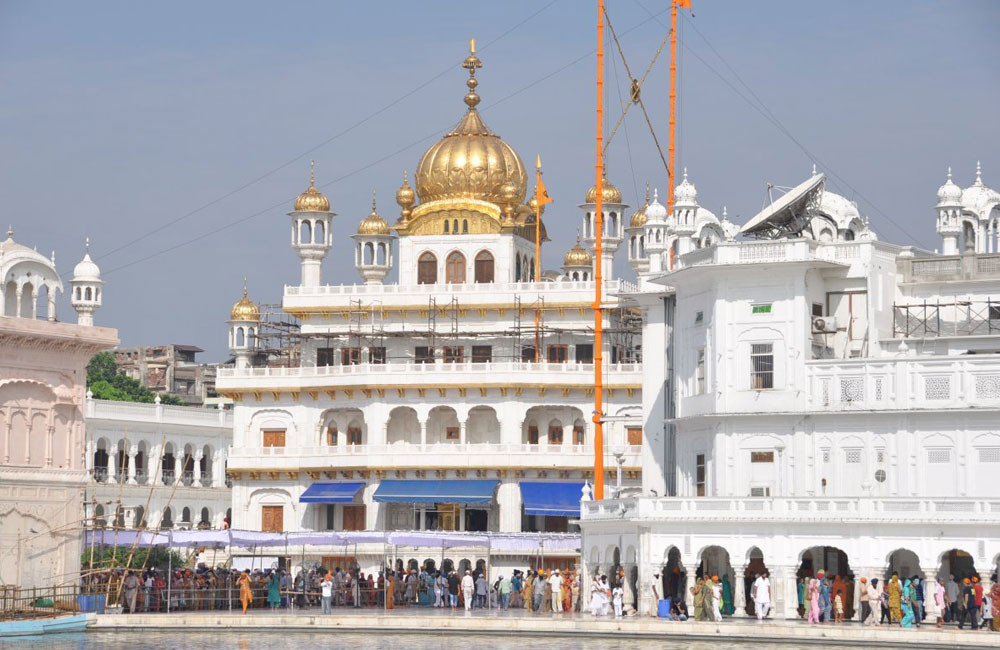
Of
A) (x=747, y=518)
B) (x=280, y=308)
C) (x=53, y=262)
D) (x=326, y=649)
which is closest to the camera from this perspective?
(x=326, y=649)

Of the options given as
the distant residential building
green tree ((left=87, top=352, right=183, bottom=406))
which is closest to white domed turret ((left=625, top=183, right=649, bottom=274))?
green tree ((left=87, top=352, right=183, bottom=406))

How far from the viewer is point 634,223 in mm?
89688

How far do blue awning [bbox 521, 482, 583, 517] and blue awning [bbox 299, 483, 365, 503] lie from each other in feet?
23.1

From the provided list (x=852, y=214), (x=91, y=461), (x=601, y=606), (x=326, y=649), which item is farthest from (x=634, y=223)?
(x=326, y=649)

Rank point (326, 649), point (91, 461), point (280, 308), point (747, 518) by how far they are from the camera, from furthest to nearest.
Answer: point (91, 461)
point (280, 308)
point (747, 518)
point (326, 649)

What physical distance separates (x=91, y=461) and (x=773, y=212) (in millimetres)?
46652

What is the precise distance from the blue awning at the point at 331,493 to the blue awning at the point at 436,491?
1.12 metres

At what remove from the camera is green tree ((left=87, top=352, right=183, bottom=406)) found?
121312 millimetres

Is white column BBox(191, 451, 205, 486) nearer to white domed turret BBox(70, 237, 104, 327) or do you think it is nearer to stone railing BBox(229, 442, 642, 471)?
stone railing BBox(229, 442, 642, 471)

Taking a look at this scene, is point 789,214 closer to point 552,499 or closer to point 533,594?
point 533,594

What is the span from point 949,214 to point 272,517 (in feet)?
103

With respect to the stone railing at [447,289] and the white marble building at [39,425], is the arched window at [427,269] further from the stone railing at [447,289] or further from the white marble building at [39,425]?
the white marble building at [39,425]

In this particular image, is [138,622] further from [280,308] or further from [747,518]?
[280,308]

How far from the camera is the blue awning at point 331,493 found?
81.8 m
